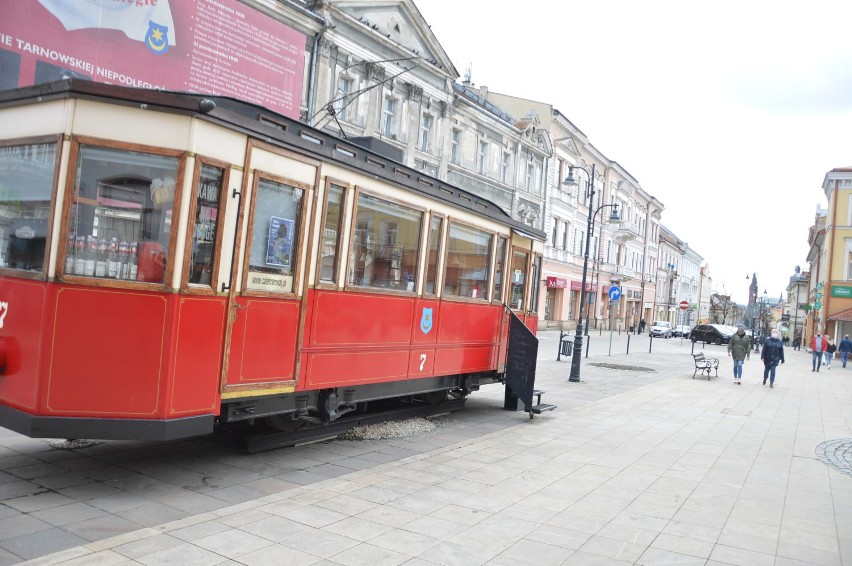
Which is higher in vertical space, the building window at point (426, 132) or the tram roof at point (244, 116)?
the building window at point (426, 132)

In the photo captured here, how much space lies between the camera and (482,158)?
36.9 metres

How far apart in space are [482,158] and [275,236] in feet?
103

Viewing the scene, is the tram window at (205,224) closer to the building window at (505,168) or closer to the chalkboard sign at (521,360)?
the chalkboard sign at (521,360)

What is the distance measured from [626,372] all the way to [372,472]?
50.4ft

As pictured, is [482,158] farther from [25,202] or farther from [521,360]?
[25,202]

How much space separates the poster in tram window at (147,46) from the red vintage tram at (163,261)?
351 inches

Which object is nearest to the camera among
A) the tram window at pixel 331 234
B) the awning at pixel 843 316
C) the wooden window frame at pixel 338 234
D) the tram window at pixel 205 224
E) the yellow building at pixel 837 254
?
the tram window at pixel 205 224

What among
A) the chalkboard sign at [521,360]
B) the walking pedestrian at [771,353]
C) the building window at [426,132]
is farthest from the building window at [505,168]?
the chalkboard sign at [521,360]

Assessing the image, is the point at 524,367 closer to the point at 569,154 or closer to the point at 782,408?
the point at 782,408

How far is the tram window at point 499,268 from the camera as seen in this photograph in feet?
35.2

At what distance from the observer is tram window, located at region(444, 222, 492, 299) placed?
9430mm

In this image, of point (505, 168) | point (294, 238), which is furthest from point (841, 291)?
point (294, 238)

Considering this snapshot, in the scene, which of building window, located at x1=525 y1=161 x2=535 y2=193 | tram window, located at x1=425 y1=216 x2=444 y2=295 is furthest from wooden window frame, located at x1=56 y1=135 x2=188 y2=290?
building window, located at x1=525 y1=161 x2=535 y2=193

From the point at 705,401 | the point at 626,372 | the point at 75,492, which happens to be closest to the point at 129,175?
the point at 75,492
